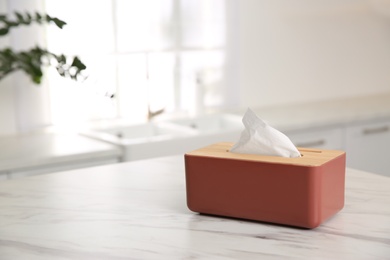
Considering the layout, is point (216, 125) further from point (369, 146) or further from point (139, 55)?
point (369, 146)

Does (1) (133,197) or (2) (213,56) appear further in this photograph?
(2) (213,56)

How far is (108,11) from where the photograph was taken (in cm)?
358

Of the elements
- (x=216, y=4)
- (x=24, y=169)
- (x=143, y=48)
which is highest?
(x=216, y=4)

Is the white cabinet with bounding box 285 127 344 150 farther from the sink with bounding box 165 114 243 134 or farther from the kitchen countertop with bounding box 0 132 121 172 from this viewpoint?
the kitchen countertop with bounding box 0 132 121 172

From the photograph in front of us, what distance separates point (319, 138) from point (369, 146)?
42 cm

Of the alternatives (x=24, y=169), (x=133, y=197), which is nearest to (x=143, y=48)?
(x=24, y=169)

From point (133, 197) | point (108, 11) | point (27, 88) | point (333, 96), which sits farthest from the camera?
point (333, 96)

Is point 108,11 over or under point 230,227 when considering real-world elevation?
over

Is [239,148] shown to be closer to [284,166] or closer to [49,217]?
[284,166]

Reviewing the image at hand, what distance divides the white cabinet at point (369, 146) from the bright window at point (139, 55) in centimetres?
85

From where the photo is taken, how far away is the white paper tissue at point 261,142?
143 cm

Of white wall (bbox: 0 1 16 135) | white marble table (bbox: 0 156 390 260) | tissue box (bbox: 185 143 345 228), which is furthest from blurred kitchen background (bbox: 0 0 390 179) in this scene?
tissue box (bbox: 185 143 345 228)

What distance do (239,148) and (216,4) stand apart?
2.54 metres

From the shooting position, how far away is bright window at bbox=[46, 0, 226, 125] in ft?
11.5
